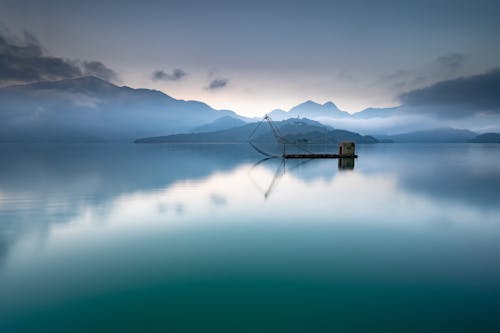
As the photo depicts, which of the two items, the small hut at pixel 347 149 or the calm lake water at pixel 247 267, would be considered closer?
the calm lake water at pixel 247 267

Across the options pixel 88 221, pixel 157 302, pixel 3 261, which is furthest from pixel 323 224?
pixel 3 261

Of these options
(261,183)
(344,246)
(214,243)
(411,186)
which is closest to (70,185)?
(261,183)

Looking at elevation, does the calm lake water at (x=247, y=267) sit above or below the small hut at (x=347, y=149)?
below

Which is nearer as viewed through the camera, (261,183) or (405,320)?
(405,320)

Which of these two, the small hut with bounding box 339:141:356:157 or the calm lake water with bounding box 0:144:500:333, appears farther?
the small hut with bounding box 339:141:356:157

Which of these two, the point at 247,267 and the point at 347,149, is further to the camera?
the point at 347,149

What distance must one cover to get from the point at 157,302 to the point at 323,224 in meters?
13.3

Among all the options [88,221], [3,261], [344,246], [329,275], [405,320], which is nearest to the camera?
[405,320]

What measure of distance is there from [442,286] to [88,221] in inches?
806

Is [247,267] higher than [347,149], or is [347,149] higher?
[347,149]

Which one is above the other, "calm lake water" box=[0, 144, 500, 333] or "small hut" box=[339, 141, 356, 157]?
"small hut" box=[339, 141, 356, 157]

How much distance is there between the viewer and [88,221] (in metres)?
20.5

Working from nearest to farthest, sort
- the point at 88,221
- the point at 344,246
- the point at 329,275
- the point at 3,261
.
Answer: the point at 329,275
the point at 3,261
the point at 344,246
the point at 88,221

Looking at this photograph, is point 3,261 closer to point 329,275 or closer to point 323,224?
point 329,275
